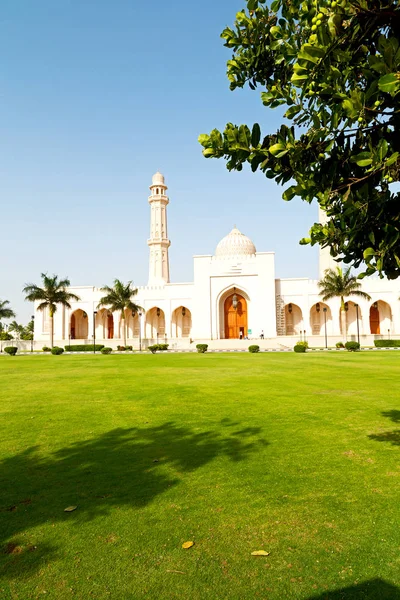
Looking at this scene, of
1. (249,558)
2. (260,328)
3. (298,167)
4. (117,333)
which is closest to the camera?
(249,558)

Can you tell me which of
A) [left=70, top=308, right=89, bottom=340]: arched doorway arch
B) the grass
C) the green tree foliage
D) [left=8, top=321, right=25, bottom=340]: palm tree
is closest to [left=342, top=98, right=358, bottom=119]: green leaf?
the green tree foliage

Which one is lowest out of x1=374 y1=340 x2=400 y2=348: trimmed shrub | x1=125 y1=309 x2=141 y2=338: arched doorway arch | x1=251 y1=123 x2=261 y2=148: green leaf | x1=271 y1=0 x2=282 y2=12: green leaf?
x1=374 y1=340 x2=400 y2=348: trimmed shrub

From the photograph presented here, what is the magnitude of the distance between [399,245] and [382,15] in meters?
1.98

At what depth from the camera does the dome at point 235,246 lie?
50.9 m

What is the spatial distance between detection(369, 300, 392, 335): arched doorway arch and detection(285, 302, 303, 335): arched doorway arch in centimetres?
793

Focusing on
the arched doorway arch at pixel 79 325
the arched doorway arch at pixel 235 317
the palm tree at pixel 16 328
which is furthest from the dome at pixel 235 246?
the palm tree at pixel 16 328

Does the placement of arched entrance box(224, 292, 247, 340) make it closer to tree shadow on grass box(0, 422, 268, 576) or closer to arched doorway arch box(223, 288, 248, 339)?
arched doorway arch box(223, 288, 248, 339)

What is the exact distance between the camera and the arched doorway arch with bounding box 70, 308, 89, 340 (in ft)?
171

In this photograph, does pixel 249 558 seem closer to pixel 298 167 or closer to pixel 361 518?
pixel 361 518

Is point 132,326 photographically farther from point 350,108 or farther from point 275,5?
point 350,108

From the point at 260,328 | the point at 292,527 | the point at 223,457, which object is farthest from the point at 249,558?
the point at 260,328

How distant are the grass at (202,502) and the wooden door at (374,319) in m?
41.9

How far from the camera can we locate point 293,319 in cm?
4788

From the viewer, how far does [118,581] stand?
3105 mm
